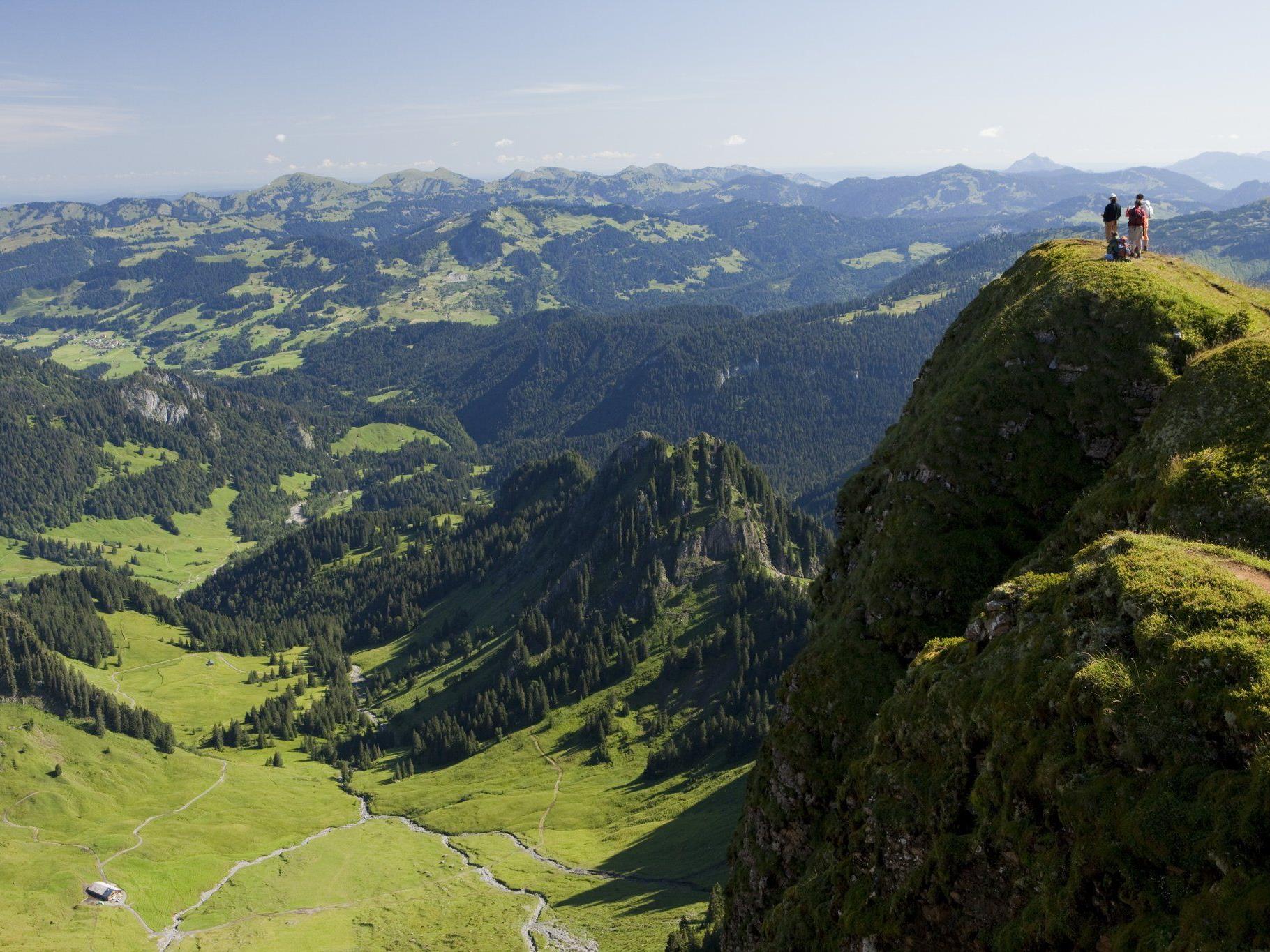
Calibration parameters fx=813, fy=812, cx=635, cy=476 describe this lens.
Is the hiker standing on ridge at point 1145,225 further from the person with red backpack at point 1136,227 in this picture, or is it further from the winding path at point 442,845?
the winding path at point 442,845

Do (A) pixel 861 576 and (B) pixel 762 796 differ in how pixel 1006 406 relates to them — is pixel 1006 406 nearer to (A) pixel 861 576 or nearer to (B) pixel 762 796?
(A) pixel 861 576

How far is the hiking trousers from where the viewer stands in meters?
52.6

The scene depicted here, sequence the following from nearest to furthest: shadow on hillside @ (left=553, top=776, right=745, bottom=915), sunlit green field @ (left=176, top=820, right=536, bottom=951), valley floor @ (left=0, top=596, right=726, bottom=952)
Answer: sunlit green field @ (left=176, top=820, right=536, bottom=951) → valley floor @ (left=0, top=596, right=726, bottom=952) → shadow on hillside @ (left=553, top=776, right=745, bottom=915)

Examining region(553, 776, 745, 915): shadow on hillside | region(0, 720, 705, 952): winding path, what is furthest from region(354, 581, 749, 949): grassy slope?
region(0, 720, 705, 952): winding path

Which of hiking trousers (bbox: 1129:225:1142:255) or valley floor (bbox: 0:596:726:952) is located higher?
hiking trousers (bbox: 1129:225:1142:255)

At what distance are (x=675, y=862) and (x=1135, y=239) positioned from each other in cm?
13104

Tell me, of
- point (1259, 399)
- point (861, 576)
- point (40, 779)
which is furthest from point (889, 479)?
point (40, 779)

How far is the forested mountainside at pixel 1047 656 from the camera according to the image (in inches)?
907

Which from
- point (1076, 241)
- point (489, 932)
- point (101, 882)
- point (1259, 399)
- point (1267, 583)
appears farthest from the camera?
Result: point (101, 882)

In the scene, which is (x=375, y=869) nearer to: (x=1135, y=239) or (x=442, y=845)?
(x=442, y=845)

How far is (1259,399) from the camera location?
115 ft

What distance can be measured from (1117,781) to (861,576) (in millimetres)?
24374

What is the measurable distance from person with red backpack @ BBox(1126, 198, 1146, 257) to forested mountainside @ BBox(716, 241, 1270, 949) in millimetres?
2719

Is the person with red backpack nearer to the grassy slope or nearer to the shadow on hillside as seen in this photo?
the shadow on hillside
